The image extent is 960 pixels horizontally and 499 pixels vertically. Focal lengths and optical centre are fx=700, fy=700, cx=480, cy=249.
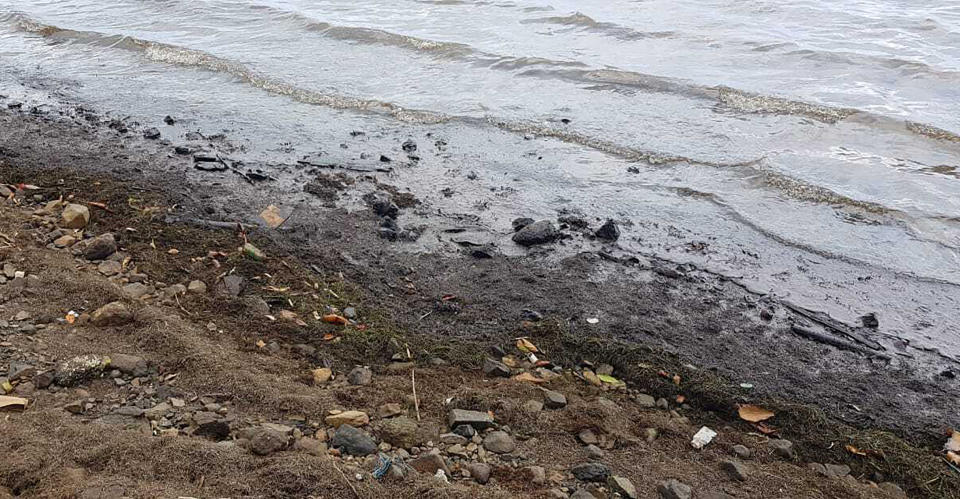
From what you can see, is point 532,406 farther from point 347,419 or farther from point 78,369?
point 78,369

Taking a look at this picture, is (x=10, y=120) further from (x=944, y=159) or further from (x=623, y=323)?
(x=944, y=159)

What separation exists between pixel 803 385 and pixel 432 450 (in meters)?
2.38

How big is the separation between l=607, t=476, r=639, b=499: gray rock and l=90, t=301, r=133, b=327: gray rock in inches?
108

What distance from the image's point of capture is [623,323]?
15.4 feet

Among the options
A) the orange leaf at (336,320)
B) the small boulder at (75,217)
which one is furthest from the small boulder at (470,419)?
the small boulder at (75,217)

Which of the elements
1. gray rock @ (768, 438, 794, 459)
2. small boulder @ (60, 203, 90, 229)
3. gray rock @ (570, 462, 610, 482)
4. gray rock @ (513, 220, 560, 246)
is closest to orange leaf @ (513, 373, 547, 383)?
gray rock @ (570, 462, 610, 482)

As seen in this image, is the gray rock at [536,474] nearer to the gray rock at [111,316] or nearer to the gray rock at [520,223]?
the gray rock at [111,316]

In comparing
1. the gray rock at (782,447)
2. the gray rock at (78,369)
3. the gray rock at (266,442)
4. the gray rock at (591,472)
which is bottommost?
the gray rock at (782,447)

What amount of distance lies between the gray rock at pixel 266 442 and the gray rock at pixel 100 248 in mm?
2479

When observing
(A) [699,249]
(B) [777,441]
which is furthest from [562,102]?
(B) [777,441]

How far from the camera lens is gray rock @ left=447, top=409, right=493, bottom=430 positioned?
3.41 m

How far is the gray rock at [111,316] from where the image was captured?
152 inches

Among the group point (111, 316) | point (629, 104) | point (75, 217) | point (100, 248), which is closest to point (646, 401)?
point (111, 316)

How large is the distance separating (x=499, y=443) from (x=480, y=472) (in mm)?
252
